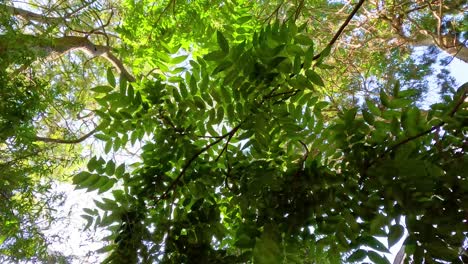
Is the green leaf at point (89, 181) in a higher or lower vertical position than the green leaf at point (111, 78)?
lower

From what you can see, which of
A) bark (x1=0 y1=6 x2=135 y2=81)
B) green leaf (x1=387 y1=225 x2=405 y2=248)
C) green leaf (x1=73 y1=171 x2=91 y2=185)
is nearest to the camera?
green leaf (x1=387 y1=225 x2=405 y2=248)

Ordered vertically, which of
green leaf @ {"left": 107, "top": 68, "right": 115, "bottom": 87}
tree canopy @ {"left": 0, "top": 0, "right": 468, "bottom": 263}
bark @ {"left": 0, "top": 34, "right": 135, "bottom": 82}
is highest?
bark @ {"left": 0, "top": 34, "right": 135, "bottom": 82}

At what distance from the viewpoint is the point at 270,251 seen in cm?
102

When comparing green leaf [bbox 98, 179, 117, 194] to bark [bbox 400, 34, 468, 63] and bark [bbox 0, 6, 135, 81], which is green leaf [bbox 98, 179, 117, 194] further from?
bark [bbox 400, 34, 468, 63]

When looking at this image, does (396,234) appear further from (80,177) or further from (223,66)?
(80,177)

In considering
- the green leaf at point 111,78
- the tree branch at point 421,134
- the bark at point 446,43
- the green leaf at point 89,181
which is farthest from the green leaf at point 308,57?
the bark at point 446,43

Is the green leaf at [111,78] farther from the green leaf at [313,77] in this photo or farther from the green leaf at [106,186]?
the green leaf at [313,77]

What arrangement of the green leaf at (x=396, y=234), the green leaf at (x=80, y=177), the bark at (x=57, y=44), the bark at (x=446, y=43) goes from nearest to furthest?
the green leaf at (x=396, y=234) < the green leaf at (x=80, y=177) < the bark at (x=57, y=44) < the bark at (x=446, y=43)

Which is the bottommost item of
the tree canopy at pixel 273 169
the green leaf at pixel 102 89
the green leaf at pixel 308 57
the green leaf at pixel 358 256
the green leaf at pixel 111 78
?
the green leaf at pixel 358 256

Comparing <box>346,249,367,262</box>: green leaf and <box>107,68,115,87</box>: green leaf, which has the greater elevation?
<box>107,68,115,87</box>: green leaf

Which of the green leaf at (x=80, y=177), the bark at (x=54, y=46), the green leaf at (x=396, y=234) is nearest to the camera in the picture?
the green leaf at (x=396, y=234)

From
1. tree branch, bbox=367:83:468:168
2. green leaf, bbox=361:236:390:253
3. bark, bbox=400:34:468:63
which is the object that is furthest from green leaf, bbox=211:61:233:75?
bark, bbox=400:34:468:63

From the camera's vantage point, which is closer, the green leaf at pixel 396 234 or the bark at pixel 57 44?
the green leaf at pixel 396 234

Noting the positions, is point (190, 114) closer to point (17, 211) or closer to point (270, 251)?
point (270, 251)
